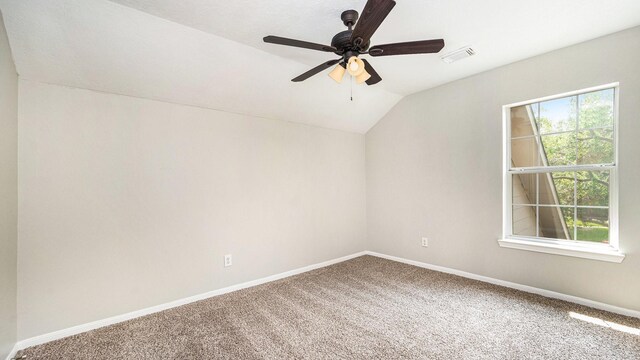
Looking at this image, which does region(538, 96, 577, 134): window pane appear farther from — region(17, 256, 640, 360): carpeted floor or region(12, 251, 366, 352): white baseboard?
region(12, 251, 366, 352): white baseboard

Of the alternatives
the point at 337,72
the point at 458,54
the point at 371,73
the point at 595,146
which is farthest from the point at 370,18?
the point at 595,146

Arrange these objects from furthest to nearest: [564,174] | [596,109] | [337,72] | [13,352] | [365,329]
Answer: [564,174], [596,109], [365,329], [337,72], [13,352]

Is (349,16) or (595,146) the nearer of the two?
(349,16)

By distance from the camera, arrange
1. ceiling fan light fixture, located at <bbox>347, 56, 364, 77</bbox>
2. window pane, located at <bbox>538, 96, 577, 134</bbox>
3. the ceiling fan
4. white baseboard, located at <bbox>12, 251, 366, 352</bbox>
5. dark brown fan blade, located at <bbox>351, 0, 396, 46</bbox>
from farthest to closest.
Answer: window pane, located at <bbox>538, 96, 577, 134</bbox> < white baseboard, located at <bbox>12, 251, 366, 352</bbox> < ceiling fan light fixture, located at <bbox>347, 56, 364, 77</bbox> < the ceiling fan < dark brown fan blade, located at <bbox>351, 0, 396, 46</bbox>

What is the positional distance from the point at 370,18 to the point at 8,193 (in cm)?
266

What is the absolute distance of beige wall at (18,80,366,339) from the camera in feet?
6.89

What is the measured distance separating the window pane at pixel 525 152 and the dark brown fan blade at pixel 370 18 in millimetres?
2410

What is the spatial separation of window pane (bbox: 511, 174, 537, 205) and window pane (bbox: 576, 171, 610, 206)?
1.22ft

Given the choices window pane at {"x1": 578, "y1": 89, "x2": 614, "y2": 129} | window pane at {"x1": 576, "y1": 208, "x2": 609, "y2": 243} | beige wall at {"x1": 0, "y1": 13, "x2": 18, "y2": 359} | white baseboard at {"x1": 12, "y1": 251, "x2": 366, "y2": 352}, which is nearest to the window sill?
window pane at {"x1": 576, "y1": 208, "x2": 609, "y2": 243}

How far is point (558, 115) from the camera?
2824mm

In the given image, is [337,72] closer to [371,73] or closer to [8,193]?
[371,73]

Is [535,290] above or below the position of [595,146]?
below

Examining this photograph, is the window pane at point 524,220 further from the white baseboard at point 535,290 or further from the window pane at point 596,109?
the window pane at point 596,109

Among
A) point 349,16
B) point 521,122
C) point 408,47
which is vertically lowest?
point 521,122
